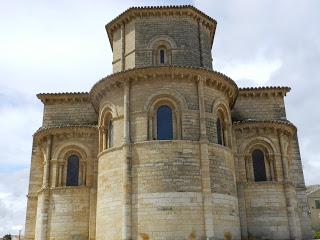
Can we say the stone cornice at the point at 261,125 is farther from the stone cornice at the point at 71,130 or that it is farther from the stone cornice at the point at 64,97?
the stone cornice at the point at 64,97

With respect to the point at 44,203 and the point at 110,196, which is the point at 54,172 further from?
the point at 110,196

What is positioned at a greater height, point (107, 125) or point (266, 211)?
point (107, 125)

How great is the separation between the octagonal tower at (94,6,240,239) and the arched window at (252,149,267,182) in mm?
3087

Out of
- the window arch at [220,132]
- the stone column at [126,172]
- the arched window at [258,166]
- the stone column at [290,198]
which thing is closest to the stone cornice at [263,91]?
the stone column at [290,198]

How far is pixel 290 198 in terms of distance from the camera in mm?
19828

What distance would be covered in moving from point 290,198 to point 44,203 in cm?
1269

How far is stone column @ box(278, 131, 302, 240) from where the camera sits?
1923 cm

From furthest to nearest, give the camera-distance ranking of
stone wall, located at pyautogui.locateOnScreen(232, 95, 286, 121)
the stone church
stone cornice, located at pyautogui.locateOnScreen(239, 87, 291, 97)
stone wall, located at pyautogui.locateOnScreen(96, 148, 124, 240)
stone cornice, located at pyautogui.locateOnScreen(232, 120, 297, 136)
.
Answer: stone cornice, located at pyautogui.locateOnScreen(239, 87, 291, 97) → stone wall, located at pyautogui.locateOnScreen(232, 95, 286, 121) → stone cornice, located at pyautogui.locateOnScreen(232, 120, 297, 136) → stone wall, located at pyautogui.locateOnScreen(96, 148, 124, 240) → the stone church

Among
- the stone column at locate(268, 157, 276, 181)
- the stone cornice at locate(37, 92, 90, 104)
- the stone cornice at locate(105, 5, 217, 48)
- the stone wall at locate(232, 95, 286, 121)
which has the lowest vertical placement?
the stone column at locate(268, 157, 276, 181)


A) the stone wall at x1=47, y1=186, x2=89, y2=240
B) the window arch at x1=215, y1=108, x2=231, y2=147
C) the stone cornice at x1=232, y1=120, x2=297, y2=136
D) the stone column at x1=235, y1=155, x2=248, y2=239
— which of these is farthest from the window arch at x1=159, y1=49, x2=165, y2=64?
the stone wall at x1=47, y1=186, x2=89, y2=240

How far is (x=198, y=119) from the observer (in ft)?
56.0

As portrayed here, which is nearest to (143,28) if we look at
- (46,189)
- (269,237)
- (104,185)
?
(104,185)

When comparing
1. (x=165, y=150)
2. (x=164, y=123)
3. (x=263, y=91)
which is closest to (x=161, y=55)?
(x=164, y=123)

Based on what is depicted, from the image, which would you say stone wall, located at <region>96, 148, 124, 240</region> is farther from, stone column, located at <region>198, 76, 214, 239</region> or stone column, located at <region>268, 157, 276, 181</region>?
stone column, located at <region>268, 157, 276, 181</region>
